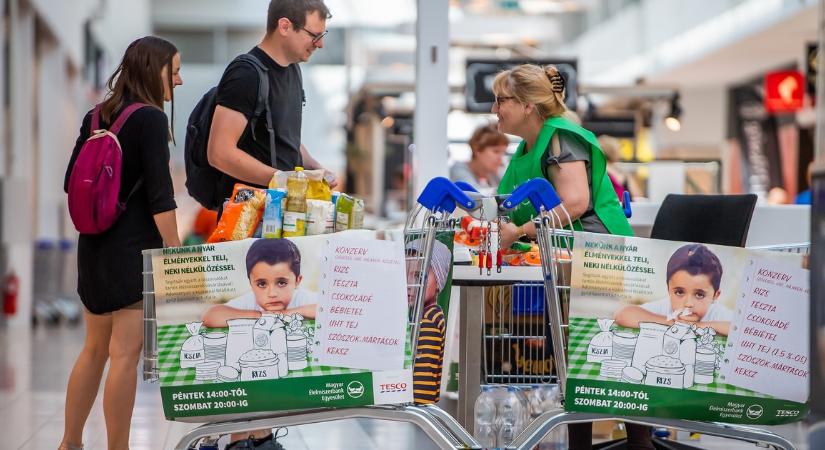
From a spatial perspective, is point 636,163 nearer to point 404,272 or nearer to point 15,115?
point 404,272

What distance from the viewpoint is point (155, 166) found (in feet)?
13.6

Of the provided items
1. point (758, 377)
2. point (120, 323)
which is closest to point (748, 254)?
point (758, 377)

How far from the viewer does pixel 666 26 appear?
20.4m

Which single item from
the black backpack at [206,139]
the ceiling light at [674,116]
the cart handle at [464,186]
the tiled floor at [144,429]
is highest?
the ceiling light at [674,116]

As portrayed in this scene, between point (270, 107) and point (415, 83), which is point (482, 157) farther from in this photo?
point (270, 107)

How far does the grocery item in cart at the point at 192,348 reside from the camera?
11.3 ft

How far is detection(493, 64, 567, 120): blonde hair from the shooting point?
14.3 feet

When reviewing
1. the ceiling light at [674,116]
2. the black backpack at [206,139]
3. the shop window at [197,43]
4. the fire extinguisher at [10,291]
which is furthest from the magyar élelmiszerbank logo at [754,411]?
the shop window at [197,43]

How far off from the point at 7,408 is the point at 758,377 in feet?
13.6

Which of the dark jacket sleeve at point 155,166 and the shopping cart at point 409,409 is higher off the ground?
the dark jacket sleeve at point 155,166

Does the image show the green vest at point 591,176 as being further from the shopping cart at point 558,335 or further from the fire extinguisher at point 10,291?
the fire extinguisher at point 10,291

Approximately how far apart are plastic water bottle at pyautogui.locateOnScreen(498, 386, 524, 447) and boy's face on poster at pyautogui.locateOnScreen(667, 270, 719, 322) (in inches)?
58.1

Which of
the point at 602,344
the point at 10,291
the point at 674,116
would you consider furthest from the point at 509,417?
the point at 674,116

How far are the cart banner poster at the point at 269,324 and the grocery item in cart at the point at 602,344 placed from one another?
0.58 meters
